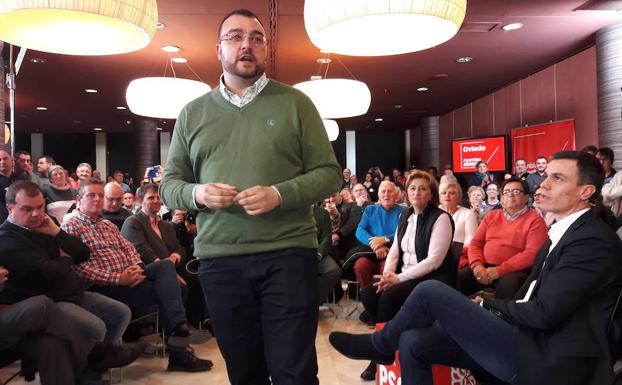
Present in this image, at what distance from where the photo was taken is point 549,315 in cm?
154

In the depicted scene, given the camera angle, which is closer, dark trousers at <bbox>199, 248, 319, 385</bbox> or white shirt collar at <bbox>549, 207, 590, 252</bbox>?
dark trousers at <bbox>199, 248, 319, 385</bbox>

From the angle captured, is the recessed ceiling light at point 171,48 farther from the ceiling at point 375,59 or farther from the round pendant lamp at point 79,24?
the round pendant lamp at point 79,24

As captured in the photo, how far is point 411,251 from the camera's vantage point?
321cm

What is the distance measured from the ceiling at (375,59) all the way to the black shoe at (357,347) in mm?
1495

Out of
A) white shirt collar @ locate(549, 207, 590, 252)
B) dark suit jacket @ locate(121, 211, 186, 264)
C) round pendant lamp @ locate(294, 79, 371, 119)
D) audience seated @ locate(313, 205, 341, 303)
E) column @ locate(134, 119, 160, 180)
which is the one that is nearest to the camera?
white shirt collar @ locate(549, 207, 590, 252)

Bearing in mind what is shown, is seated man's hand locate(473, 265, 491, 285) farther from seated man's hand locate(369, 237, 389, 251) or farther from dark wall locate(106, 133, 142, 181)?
dark wall locate(106, 133, 142, 181)

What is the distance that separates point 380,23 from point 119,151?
1677 centimetres

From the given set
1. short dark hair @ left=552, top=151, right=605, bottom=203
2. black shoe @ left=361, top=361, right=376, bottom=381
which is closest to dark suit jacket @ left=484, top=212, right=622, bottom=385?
short dark hair @ left=552, top=151, right=605, bottom=203

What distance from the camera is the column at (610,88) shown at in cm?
557

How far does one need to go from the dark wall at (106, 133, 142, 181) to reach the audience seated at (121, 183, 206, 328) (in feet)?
48.4

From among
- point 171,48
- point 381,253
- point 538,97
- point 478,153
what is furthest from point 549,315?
point 478,153

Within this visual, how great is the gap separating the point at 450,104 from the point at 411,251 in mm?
8793

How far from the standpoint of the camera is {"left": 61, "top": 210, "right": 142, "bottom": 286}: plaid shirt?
3.04 meters

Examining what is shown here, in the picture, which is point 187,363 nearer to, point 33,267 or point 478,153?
point 33,267
